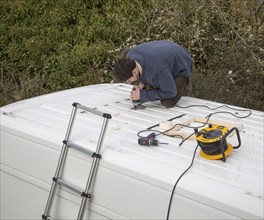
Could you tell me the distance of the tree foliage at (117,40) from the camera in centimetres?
543

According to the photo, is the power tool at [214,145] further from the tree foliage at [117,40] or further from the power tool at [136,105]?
the tree foliage at [117,40]

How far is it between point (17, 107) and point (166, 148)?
4.68 feet

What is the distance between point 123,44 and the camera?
6.45 meters

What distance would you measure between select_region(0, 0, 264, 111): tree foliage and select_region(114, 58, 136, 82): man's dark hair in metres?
2.12

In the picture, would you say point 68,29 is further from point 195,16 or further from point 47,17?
point 195,16

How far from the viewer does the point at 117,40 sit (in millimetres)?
6992

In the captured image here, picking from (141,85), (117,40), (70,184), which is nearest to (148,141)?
(70,184)


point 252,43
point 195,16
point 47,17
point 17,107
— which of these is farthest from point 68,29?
point 17,107

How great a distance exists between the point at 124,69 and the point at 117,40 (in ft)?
12.4

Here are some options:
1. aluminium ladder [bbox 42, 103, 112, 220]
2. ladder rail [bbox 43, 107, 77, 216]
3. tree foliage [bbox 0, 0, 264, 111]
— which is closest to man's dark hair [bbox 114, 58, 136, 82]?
aluminium ladder [bbox 42, 103, 112, 220]

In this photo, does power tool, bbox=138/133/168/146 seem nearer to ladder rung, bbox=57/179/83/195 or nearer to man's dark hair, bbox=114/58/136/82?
ladder rung, bbox=57/179/83/195

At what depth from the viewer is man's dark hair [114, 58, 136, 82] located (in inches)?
131

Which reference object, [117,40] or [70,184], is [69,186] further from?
[117,40]

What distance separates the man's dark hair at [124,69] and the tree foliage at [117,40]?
2.12 m
